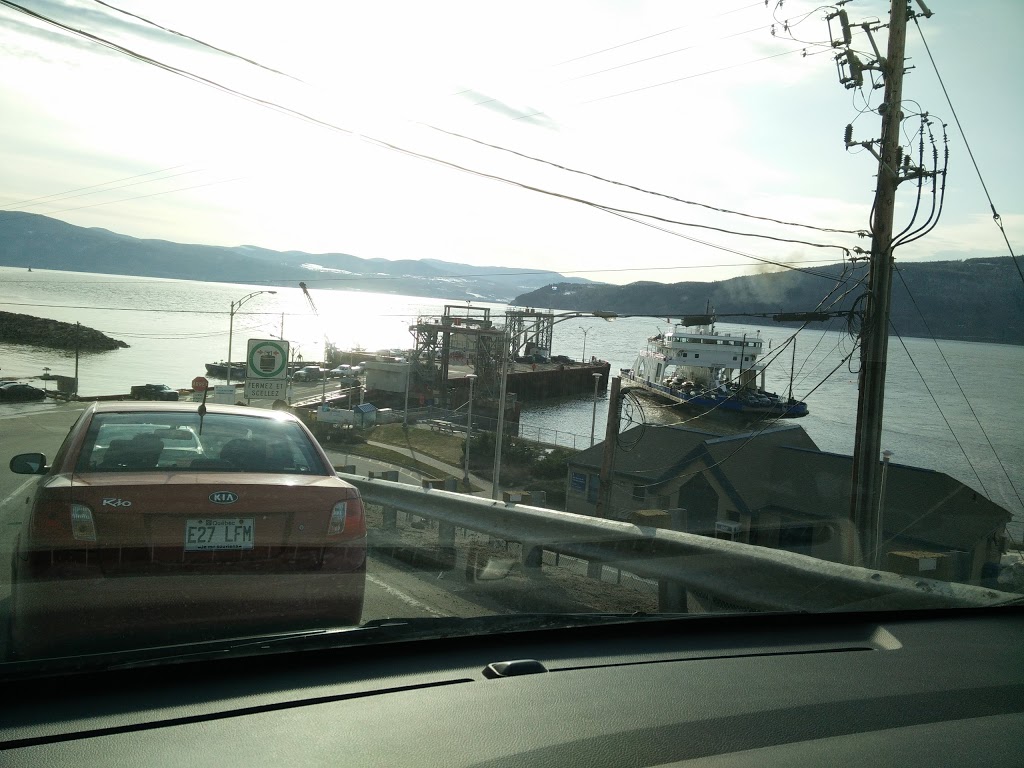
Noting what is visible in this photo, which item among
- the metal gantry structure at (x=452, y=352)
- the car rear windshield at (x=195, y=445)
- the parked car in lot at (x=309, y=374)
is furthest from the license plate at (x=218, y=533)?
the parked car in lot at (x=309, y=374)

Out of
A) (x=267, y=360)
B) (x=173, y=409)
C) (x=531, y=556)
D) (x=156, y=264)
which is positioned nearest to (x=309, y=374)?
(x=156, y=264)

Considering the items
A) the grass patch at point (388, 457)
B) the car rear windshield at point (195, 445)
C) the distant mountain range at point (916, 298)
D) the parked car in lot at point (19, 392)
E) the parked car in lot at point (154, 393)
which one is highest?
the distant mountain range at point (916, 298)

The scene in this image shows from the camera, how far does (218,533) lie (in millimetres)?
4016

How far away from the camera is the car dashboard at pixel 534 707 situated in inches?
88.2

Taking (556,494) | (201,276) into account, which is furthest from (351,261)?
(556,494)

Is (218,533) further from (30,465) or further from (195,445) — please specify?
(30,465)

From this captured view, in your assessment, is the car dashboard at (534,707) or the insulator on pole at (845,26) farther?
the insulator on pole at (845,26)

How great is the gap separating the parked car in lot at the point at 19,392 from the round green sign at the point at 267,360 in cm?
596

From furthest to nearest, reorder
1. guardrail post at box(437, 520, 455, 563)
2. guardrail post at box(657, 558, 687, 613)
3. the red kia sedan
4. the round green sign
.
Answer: the round green sign < guardrail post at box(437, 520, 455, 563) < guardrail post at box(657, 558, 687, 613) < the red kia sedan

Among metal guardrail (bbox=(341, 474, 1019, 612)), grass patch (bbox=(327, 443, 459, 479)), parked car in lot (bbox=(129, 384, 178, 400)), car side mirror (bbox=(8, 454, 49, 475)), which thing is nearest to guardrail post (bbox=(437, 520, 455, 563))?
metal guardrail (bbox=(341, 474, 1019, 612))

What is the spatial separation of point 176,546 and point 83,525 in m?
0.42

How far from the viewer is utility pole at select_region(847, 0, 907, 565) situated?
35.9 ft

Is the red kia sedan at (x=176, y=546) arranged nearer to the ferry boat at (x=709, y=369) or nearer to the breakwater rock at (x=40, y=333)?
the breakwater rock at (x=40, y=333)

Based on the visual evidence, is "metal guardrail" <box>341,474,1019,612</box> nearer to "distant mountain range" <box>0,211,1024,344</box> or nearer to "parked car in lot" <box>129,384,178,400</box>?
"distant mountain range" <box>0,211,1024,344</box>
